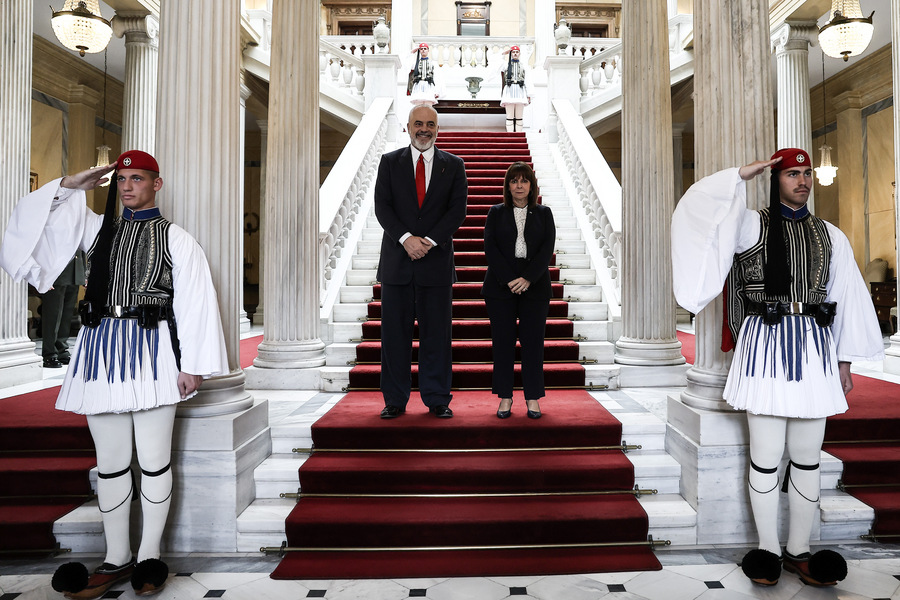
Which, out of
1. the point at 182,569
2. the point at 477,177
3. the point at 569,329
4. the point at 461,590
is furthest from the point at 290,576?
the point at 477,177

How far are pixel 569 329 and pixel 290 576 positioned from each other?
135 inches

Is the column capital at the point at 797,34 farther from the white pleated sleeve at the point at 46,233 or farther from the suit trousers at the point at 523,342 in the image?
the white pleated sleeve at the point at 46,233

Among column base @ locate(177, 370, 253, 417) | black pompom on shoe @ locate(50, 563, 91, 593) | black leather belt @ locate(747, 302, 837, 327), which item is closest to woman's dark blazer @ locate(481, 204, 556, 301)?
black leather belt @ locate(747, 302, 837, 327)

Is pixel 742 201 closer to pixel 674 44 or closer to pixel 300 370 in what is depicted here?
pixel 300 370

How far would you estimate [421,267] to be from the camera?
3598 millimetres

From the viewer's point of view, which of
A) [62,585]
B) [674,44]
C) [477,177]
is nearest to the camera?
[62,585]

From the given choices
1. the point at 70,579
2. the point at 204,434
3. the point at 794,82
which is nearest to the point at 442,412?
the point at 204,434

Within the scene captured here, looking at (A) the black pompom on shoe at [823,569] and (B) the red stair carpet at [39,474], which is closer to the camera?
(A) the black pompom on shoe at [823,569]

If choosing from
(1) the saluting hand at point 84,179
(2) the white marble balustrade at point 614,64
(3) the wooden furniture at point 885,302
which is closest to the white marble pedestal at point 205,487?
(1) the saluting hand at point 84,179

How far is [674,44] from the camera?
10.5 meters

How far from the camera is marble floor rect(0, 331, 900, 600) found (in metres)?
2.45

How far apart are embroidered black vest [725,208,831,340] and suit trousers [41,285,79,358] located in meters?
6.24

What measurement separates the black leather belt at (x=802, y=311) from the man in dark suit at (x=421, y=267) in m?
1.78

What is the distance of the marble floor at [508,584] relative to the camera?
2.45 meters
